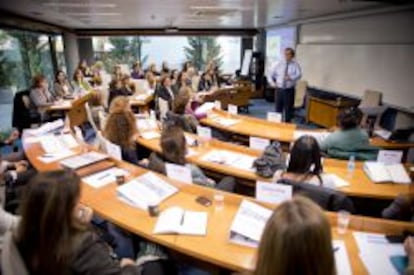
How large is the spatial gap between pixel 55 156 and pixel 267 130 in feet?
8.74

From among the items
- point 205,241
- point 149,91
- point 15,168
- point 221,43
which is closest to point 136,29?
point 221,43

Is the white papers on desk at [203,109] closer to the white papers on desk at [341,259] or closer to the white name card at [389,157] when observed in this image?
the white name card at [389,157]

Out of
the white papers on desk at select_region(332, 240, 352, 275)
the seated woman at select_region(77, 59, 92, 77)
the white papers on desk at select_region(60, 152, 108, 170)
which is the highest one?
the seated woman at select_region(77, 59, 92, 77)

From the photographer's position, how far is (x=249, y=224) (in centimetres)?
195

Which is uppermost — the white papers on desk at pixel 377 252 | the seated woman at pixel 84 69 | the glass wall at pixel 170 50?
the glass wall at pixel 170 50

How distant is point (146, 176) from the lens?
2619 millimetres

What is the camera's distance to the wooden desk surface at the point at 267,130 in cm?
423

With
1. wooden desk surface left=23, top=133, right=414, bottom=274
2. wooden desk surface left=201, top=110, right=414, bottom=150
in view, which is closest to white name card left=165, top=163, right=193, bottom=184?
wooden desk surface left=23, top=133, right=414, bottom=274

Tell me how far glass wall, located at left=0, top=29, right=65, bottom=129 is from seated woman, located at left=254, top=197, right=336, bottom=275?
6.96 m

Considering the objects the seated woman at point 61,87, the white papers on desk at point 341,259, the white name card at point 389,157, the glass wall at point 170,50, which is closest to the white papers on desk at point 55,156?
the white papers on desk at point 341,259

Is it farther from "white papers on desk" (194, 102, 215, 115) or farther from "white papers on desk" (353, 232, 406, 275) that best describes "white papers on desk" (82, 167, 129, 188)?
"white papers on desk" (194, 102, 215, 115)

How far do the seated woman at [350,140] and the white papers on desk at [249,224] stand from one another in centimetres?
156

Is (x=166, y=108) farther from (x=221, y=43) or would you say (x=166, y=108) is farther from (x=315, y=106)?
(x=221, y=43)

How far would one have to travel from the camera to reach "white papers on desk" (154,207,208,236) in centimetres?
194
